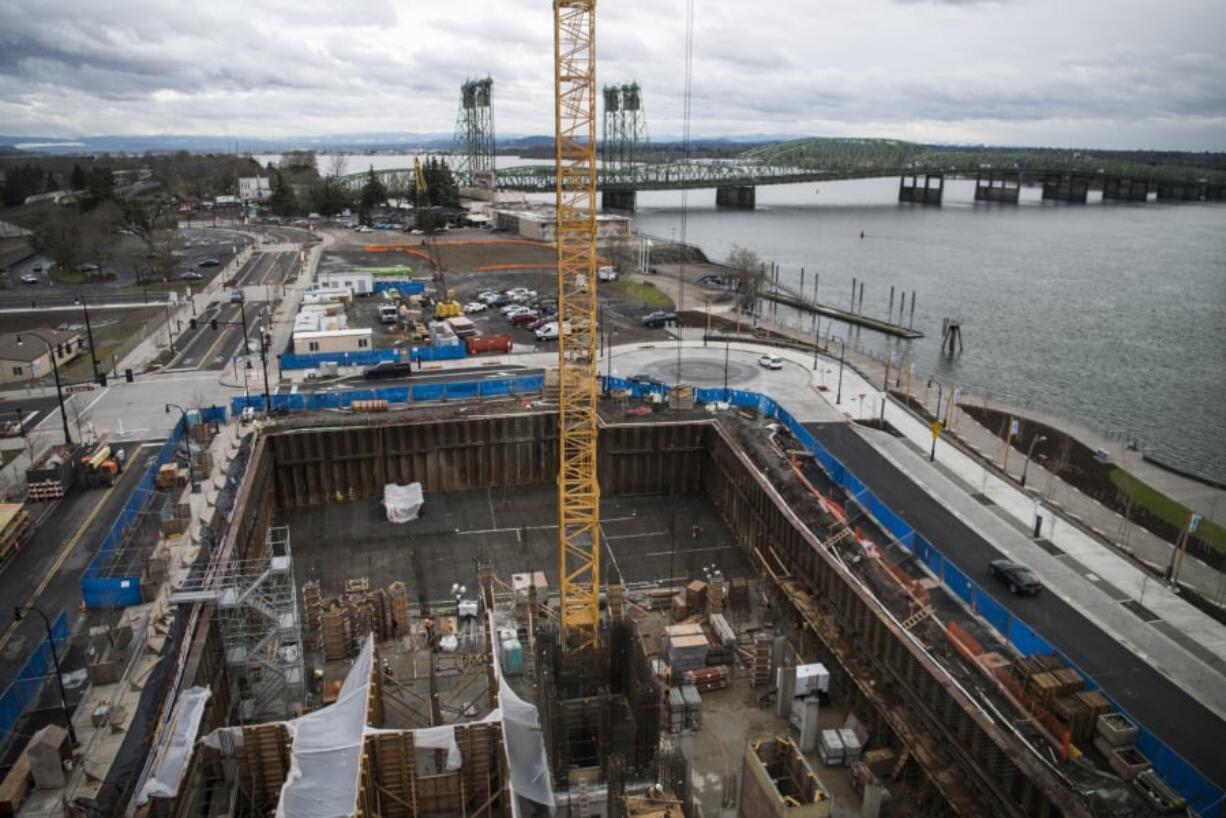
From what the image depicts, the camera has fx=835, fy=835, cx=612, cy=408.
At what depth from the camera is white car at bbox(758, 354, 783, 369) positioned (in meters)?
46.2

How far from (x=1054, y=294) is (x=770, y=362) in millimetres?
53653

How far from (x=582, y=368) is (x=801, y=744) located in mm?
11951

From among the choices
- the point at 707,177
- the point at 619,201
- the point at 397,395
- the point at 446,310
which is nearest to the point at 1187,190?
the point at 707,177

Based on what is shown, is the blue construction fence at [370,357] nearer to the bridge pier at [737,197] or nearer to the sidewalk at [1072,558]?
the sidewalk at [1072,558]

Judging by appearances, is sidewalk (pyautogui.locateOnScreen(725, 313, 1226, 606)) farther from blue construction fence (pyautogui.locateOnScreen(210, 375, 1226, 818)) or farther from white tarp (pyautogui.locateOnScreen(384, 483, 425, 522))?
white tarp (pyautogui.locateOnScreen(384, 483, 425, 522))

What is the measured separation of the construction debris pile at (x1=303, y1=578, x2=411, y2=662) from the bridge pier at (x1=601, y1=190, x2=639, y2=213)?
144870 millimetres

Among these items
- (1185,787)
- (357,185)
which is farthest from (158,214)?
(1185,787)

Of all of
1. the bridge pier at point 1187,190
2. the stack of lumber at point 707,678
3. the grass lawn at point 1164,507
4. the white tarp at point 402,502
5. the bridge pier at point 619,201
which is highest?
the bridge pier at point 1187,190

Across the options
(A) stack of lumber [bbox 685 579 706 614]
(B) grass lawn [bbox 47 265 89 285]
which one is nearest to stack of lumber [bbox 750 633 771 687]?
(A) stack of lumber [bbox 685 579 706 614]

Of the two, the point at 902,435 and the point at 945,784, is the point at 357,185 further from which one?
the point at 945,784

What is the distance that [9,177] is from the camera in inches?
4397

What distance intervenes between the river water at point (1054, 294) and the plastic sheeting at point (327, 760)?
39734 millimetres

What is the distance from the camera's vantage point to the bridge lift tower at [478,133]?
5531 inches

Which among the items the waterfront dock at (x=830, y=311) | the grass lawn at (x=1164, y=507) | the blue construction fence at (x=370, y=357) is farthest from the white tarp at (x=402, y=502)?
the waterfront dock at (x=830, y=311)
